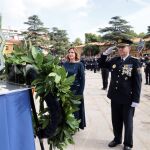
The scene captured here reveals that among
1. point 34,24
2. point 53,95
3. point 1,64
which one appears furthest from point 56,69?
point 34,24

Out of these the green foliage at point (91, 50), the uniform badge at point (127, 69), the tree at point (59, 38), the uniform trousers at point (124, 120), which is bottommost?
the uniform trousers at point (124, 120)

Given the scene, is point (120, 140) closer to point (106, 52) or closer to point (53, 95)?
point (106, 52)

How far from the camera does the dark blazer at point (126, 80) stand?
5.50 meters

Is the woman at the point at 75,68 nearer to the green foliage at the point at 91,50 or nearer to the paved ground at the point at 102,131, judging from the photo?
the paved ground at the point at 102,131

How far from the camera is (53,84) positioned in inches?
121

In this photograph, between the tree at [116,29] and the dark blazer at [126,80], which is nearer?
the dark blazer at [126,80]

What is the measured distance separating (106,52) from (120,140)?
140 cm

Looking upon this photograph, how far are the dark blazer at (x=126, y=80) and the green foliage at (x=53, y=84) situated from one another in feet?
7.55

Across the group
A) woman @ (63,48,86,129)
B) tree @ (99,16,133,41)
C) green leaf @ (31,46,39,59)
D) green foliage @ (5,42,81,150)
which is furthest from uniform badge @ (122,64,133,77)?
tree @ (99,16,133,41)

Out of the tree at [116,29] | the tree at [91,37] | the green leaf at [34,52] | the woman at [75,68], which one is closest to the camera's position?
the green leaf at [34,52]

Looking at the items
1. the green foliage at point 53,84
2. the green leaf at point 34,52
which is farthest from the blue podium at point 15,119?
the green leaf at point 34,52

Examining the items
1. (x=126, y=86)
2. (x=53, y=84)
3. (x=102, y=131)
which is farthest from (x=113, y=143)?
(x=53, y=84)

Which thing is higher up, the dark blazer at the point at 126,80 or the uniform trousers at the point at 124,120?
the dark blazer at the point at 126,80

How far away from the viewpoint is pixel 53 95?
306 centimetres
